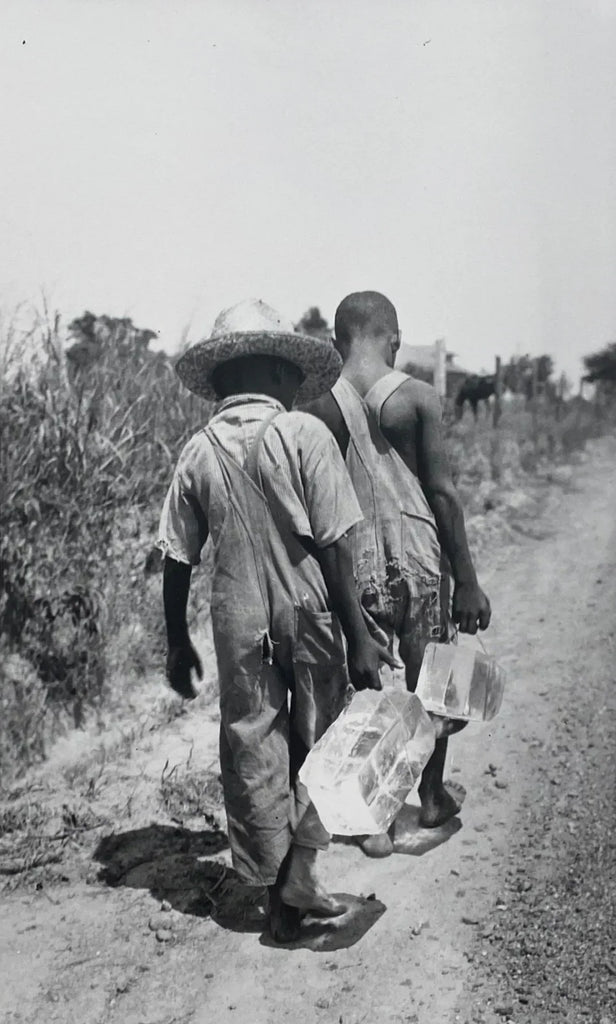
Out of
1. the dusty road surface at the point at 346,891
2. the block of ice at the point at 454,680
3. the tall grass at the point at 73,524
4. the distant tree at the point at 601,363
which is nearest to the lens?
the dusty road surface at the point at 346,891

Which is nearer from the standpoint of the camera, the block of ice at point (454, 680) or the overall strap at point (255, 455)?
the overall strap at point (255, 455)

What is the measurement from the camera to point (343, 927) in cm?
258

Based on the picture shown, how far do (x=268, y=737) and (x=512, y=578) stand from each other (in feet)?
13.9

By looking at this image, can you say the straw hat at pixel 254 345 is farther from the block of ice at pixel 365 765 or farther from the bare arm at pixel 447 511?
the block of ice at pixel 365 765

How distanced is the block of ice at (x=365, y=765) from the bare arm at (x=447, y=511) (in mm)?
495

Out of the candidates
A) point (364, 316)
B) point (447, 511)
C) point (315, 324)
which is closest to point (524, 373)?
point (315, 324)

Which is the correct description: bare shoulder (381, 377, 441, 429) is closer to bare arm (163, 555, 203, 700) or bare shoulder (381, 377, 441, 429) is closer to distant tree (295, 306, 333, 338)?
bare arm (163, 555, 203, 700)

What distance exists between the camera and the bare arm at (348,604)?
241cm

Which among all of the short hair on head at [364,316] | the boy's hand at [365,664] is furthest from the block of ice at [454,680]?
the short hair on head at [364,316]

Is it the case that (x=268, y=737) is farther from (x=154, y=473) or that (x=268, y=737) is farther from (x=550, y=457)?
(x=550, y=457)

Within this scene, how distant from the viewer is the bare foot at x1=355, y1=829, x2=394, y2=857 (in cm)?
302

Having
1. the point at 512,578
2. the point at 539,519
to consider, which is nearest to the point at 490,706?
the point at 512,578

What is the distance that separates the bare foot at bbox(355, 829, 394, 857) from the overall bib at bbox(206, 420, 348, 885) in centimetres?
58

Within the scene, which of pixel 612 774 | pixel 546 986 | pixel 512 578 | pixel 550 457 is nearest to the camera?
pixel 546 986
